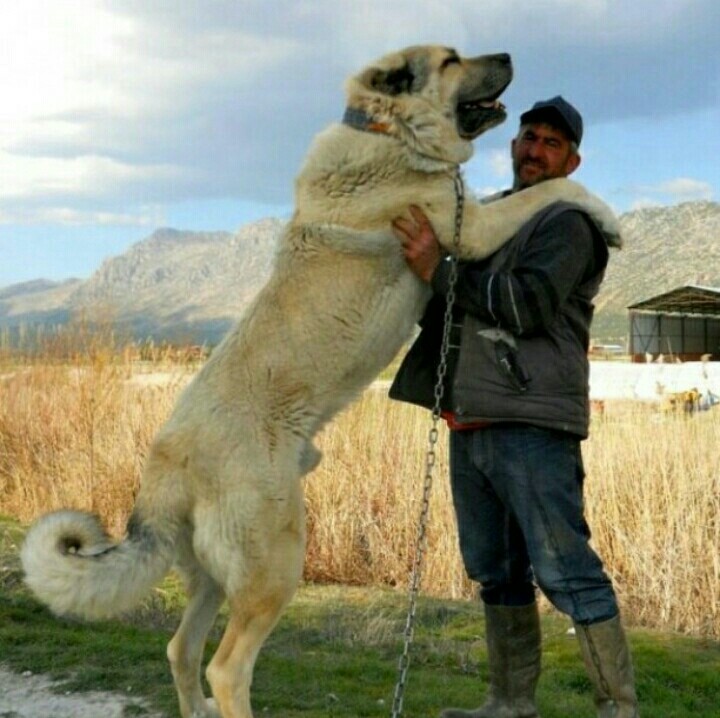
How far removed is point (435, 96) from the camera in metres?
3.91

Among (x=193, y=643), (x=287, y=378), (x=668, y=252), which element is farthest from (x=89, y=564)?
(x=668, y=252)

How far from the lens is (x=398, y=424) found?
328 inches

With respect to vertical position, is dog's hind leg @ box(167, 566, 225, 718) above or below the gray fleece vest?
below

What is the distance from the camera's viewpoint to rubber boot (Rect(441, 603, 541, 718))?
389 centimetres

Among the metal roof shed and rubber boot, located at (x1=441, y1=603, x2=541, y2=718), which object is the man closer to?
rubber boot, located at (x1=441, y1=603, x2=541, y2=718)

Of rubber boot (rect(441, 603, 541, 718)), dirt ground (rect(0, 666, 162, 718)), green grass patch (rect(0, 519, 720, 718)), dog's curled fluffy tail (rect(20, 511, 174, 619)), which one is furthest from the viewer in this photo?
green grass patch (rect(0, 519, 720, 718))

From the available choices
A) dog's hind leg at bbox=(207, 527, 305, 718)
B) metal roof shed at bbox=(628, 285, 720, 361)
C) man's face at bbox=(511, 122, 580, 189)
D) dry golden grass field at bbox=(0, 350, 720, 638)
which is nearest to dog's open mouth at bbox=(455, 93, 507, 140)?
man's face at bbox=(511, 122, 580, 189)

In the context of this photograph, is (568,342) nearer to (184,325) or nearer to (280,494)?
(280,494)

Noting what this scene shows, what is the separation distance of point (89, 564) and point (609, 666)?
1.88 m

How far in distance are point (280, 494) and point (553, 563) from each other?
996 millimetres

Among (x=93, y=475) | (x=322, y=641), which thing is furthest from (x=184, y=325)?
(x=322, y=641)

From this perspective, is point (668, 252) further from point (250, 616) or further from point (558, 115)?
point (250, 616)

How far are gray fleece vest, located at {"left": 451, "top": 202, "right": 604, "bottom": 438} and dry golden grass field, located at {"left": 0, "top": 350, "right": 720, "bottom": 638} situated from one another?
3616 millimetres

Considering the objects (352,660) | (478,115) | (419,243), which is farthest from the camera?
(352,660)
